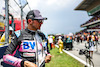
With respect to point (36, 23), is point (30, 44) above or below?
below

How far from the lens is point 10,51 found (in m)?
1.38

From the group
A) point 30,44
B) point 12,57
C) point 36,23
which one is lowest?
point 12,57

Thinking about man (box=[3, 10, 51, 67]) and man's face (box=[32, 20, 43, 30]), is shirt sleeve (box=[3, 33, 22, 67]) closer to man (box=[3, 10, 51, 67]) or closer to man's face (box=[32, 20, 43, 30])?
man (box=[3, 10, 51, 67])

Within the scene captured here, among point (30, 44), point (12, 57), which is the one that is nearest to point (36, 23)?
point (30, 44)

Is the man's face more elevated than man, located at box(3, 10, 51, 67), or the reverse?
the man's face

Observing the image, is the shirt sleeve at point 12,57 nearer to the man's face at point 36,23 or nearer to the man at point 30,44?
the man at point 30,44

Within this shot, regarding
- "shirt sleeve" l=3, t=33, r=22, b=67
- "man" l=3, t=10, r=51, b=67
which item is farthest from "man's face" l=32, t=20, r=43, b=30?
"shirt sleeve" l=3, t=33, r=22, b=67

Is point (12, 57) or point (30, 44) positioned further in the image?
point (30, 44)

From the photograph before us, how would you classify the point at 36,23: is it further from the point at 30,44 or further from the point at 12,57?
the point at 12,57

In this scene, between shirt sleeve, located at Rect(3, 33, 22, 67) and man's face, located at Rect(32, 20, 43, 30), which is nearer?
shirt sleeve, located at Rect(3, 33, 22, 67)

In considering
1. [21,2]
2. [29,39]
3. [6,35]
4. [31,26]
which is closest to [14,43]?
[29,39]

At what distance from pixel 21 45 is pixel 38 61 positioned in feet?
0.95

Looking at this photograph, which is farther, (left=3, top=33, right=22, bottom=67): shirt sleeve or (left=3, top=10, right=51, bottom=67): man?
(left=3, top=10, right=51, bottom=67): man

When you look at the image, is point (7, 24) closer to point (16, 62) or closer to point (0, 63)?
point (0, 63)
